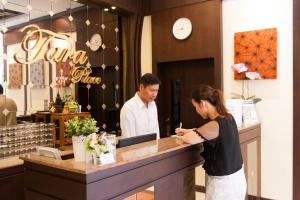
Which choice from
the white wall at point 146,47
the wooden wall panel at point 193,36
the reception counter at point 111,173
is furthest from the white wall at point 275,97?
the reception counter at point 111,173

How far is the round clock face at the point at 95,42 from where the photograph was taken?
4398mm

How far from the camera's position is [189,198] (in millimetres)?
2508

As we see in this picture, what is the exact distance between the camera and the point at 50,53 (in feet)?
12.3

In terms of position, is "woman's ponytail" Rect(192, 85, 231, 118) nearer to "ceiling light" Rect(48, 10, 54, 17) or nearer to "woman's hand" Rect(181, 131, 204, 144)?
"woman's hand" Rect(181, 131, 204, 144)

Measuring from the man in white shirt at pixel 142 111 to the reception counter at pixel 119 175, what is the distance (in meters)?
0.66

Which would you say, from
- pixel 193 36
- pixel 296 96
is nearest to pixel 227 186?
pixel 296 96

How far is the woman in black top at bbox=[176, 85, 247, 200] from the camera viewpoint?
209 cm

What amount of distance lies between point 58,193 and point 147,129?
5.19ft

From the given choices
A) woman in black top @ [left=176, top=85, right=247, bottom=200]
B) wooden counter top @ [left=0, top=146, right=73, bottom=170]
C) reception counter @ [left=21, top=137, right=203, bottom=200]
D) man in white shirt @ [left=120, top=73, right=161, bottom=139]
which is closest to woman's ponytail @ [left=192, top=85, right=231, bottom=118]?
woman in black top @ [left=176, top=85, right=247, bottom=200]

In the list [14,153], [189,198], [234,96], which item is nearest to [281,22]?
[234,96]

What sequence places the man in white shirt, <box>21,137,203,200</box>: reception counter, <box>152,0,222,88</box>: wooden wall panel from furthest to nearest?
<box>152,0,222,88</box>: wooden wall panel
the man in white shirt
<box>21,137,203,200</box>: reception counter

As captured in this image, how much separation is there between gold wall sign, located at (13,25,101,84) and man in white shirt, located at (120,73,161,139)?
52.8 inches

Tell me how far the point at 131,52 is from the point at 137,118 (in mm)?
2054

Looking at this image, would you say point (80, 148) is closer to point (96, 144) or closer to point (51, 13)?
Answer: point (96, 144)
